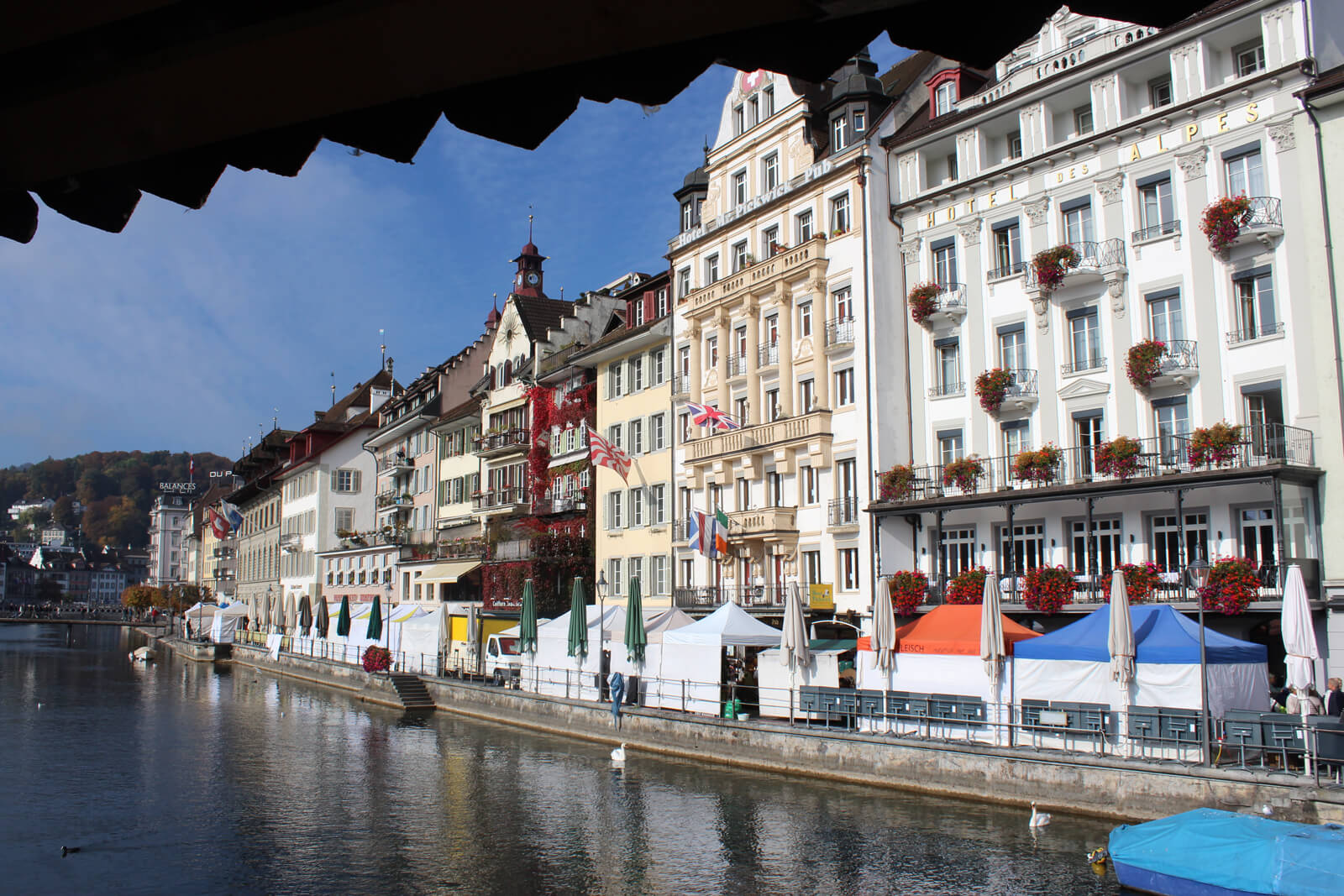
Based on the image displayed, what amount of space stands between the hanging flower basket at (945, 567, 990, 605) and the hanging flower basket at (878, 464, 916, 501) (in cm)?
357

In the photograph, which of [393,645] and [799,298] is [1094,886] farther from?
[393,645]

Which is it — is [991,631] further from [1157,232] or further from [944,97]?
[944,97]

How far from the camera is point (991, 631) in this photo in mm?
24766

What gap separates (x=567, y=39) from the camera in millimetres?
3350

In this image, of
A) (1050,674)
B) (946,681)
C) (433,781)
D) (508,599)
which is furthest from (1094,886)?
(508,599)

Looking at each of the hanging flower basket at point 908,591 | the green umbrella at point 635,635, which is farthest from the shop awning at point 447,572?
the hanging flower basket at point 908,591

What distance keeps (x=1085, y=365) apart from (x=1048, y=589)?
21.5 ft

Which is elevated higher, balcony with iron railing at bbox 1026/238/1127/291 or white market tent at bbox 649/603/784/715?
balcony with iron railing at bbox 1026/238/1127/291

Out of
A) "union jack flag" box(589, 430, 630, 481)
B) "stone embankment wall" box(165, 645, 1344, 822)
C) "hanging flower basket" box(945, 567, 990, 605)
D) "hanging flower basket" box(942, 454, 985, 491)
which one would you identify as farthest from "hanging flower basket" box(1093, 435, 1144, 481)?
"union jack flag" box(589, 430, 630, 481)

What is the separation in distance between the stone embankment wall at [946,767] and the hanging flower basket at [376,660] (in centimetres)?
1280

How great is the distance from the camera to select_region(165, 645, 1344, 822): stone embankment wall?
755 inches

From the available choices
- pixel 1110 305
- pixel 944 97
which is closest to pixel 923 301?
pixel 1110 305

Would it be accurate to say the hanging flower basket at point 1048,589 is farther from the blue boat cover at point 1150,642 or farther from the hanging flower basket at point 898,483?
the hanging flower basket at point 898,483

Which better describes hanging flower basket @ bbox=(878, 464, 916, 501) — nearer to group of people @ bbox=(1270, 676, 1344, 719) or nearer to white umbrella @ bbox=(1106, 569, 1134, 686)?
white umbrella @ bbox=(1106, 569, 1134, 686)
